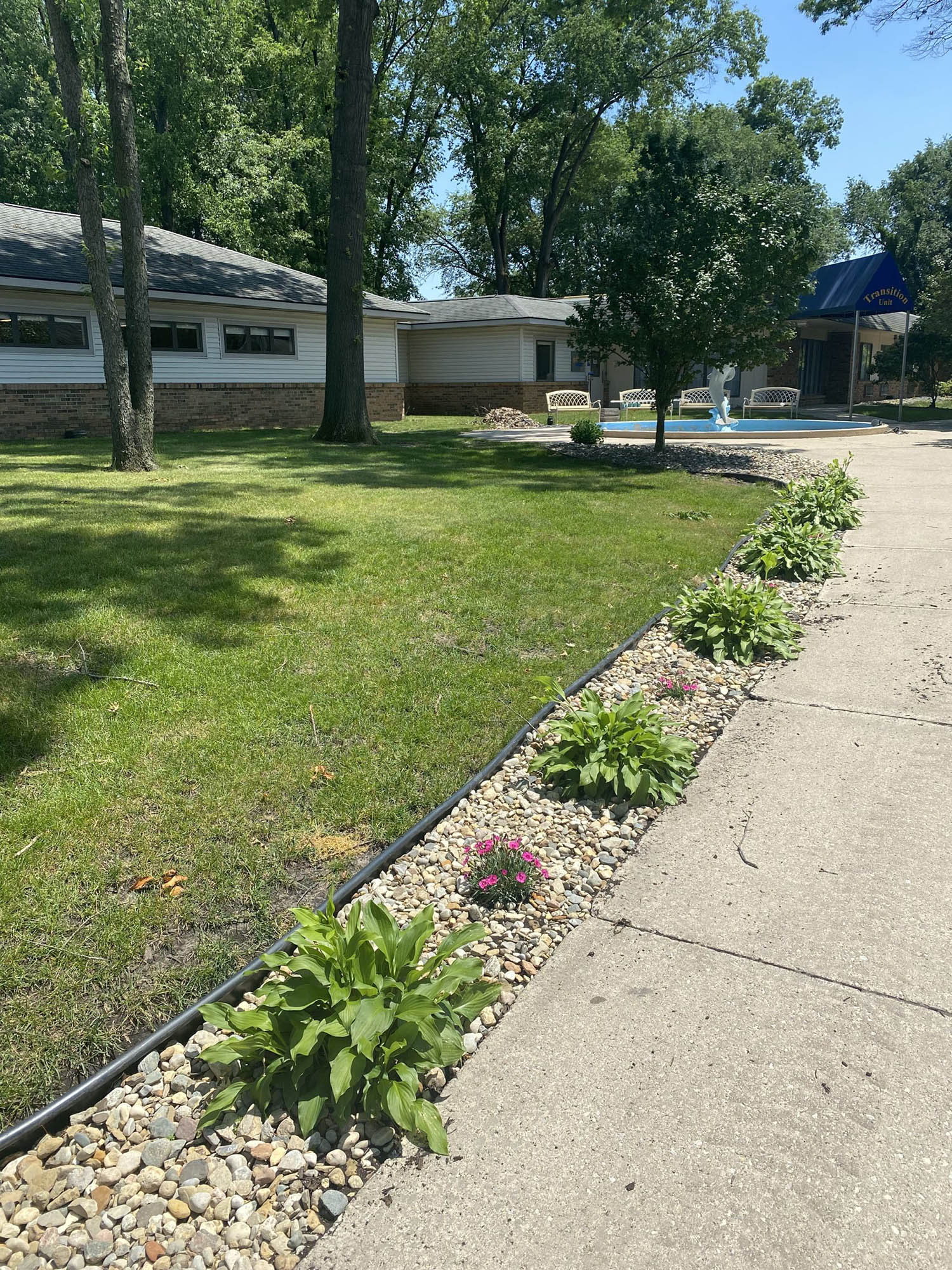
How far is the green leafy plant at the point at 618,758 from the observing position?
385 centimetres

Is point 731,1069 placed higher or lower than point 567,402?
lower

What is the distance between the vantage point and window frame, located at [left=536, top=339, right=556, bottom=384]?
28281mm

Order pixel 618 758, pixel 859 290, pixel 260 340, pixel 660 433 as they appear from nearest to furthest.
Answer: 1. pixel 618 758
2. pixel 660 433
3. pixel 260 340
4. pixel 859 290

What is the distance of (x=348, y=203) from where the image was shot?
15.3m

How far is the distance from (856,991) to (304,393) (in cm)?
2210

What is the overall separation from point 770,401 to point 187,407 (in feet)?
64.0

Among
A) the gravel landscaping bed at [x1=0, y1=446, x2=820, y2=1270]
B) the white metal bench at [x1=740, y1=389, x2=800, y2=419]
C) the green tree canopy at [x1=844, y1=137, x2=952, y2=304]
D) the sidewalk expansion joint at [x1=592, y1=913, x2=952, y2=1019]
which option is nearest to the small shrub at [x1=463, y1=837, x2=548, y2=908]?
the gravel landscaping bed at [x1=0, y1=446, x2=820, y2=1270]

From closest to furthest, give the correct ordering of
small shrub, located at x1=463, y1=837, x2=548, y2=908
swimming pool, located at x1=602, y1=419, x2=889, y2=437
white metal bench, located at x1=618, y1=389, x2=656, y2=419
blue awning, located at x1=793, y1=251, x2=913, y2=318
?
1. small shrub, located at x1=463, y1=837, x2=548, y2=908
2. swimming pool, located at x1=602, y1=419, x2=889, y2=437
3. blue awning, located at x1=793, y1=251, x2=913, y2=318
4. white metal bench, located at x1=618, y1=389, x2=656, y2=419

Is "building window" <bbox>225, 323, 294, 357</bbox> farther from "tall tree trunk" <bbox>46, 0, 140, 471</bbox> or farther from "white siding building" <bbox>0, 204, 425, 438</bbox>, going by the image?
"tall tree trunk" <bbox>46, 0, 140, 471</bbox>

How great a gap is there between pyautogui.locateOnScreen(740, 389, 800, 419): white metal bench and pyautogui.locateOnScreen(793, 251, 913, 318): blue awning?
2507mm

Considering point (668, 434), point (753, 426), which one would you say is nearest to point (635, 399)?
point (753, 426)

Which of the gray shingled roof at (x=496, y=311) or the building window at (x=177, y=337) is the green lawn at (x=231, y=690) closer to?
the building window at (x=177, y=337)

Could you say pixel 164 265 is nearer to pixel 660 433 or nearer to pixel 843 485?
pixel 660 433

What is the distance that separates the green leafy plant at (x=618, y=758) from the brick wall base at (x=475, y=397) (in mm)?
24574
